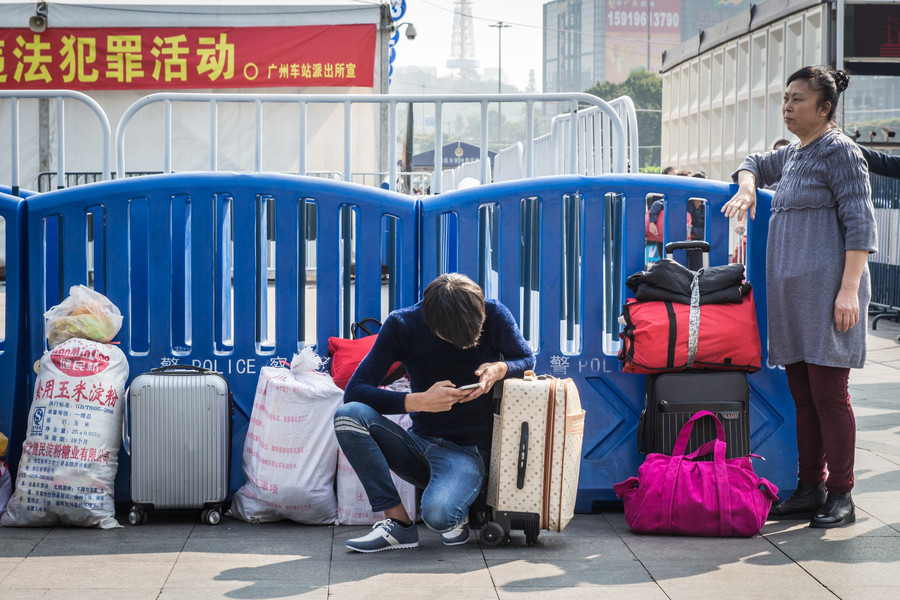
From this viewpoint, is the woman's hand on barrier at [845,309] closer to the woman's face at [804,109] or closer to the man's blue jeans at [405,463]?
the woman's face at [804,109]

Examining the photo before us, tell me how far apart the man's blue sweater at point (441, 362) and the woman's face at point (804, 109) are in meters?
1.47

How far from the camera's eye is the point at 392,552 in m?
4.00

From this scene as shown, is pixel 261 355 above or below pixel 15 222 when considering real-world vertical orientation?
below

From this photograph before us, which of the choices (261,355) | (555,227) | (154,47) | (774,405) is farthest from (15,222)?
(154,47)

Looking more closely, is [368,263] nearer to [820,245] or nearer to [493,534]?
[493,534]

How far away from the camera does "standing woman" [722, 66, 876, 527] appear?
163 inches

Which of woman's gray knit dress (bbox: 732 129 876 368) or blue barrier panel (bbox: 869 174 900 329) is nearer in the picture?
woman's gray knit dress (bbox: 732 129 876 368)

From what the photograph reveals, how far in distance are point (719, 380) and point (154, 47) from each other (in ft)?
37.8

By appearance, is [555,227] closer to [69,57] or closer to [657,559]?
[657,559]

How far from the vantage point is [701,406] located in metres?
4.28

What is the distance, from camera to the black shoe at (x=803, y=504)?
174 inches

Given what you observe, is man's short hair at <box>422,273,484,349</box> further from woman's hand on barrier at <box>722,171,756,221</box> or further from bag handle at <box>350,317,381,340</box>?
woman's hand on barrier at <box>722,171,756,221</box>

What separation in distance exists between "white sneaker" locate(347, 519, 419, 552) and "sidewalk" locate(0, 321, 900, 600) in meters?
0.03

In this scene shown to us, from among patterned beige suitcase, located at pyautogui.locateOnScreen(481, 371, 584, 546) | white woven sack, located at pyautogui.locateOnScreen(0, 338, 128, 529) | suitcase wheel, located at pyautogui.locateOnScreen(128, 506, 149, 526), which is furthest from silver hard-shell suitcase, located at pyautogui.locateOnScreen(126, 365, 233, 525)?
patterned beige suitcase, located at pyautogui.locateOnScreen(481, 371, 584, 546)
